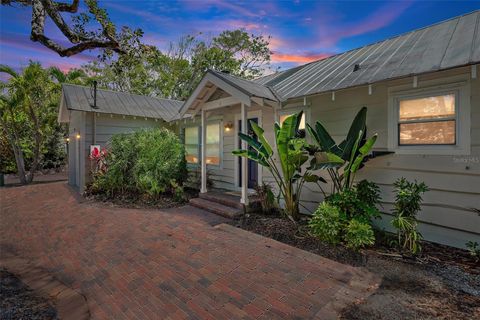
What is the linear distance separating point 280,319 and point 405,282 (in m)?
1.93

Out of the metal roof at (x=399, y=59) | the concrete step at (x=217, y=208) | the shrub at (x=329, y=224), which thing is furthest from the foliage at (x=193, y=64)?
the shrub at (x=329, y=224)

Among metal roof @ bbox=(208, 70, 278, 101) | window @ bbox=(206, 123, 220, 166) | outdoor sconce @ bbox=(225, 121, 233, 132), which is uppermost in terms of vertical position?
metal roof @ bbox=(208, 70, 278, 101)

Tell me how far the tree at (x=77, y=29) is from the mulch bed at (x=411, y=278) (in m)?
5.07

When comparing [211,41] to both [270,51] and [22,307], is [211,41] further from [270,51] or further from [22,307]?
[22,307]

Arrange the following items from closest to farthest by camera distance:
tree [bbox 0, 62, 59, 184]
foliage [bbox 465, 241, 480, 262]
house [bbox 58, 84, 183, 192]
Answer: foliage [bbox 465, 241, 480, 262]
house [bbox 58, 84, 183, 192]
tree [bbox 0, 62, 59, 184]

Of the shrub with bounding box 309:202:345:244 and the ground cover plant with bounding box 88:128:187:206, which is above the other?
the ground cover plant with bounding box 88:128:187:206

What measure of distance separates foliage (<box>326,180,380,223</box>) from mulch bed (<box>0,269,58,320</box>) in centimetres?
465

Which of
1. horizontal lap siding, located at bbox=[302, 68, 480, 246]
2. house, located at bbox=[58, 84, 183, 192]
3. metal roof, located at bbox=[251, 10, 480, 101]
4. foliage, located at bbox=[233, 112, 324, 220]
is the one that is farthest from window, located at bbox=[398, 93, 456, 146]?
house, located at bbox=[58, 84, 183, 192]

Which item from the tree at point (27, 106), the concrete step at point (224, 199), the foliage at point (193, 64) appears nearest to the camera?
the concrete step at point (224, 199)

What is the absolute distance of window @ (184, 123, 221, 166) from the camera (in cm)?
958

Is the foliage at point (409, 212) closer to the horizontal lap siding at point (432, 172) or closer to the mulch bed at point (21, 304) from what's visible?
the horizontal lap siding at point (432, 172)

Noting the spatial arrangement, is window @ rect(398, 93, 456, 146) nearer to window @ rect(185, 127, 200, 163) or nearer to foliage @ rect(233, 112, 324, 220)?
foliage @ rect(233, 112, 324, 220)

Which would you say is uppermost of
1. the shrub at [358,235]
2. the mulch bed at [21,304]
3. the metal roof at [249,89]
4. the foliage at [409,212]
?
the metal roof at [249,89]

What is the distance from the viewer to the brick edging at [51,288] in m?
3.14
